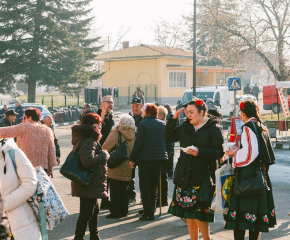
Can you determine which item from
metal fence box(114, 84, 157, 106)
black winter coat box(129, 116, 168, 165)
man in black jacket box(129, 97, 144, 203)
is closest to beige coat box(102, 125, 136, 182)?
black winter coat box(129, 116, 168, 165)

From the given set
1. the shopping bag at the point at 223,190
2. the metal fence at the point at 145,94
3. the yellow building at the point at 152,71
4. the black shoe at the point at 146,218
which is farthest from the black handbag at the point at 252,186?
the metal fence at the point at 145,94

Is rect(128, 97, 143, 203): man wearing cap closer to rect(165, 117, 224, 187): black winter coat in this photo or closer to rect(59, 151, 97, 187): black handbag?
rect(59, 151, 97, 187): black handbag

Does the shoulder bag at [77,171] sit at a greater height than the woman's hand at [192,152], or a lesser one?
lesser

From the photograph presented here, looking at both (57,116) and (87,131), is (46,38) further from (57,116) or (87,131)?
(87,131)

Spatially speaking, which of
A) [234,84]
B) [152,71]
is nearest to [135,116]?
[234,84]

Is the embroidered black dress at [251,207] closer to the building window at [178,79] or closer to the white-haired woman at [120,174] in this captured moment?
the white-haired woman at [120,174]

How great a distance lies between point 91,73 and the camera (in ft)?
143

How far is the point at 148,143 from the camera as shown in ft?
24.6

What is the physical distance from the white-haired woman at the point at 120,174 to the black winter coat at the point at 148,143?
0.37m

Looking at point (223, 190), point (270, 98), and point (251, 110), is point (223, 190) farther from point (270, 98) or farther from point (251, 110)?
point (270, 98)

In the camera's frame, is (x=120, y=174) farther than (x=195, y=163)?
Yes

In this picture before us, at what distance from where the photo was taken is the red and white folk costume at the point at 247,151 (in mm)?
5164

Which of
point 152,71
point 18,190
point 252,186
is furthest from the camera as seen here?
point 152,71

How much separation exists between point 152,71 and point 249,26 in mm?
15617
